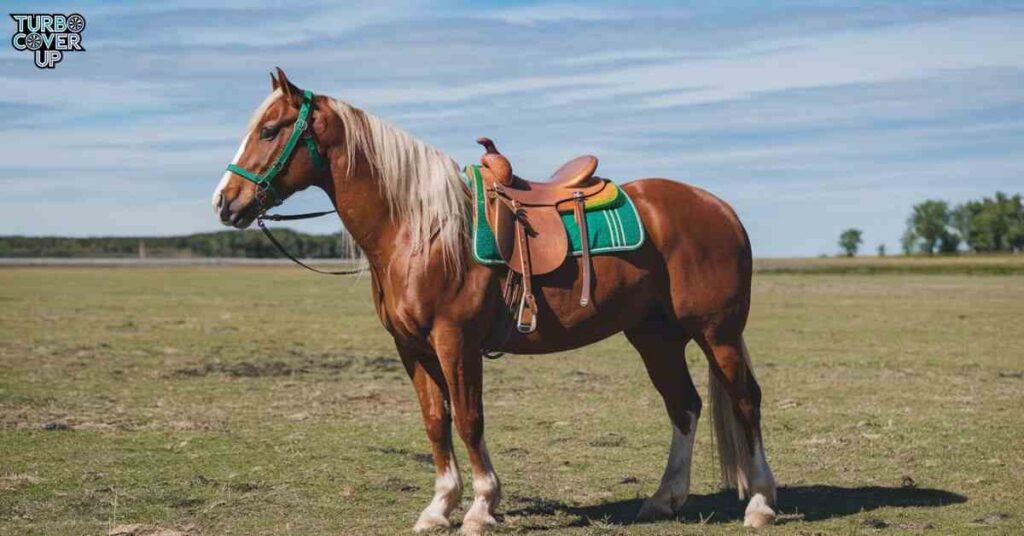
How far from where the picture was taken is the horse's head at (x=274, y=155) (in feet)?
22.4

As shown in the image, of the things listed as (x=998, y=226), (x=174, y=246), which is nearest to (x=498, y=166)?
(x=174, y=246)

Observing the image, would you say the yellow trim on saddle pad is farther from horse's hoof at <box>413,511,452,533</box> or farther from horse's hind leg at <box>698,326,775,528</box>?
horse's hoof at <box>413,511,452,533</box>

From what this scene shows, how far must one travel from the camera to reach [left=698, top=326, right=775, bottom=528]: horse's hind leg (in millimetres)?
7578

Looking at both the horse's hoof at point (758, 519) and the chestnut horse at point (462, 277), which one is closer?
the chestnut horse at point (462, 277)

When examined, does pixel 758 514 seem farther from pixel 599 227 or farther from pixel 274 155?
pixel 274 155

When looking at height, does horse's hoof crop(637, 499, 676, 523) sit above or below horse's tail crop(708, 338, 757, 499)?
below

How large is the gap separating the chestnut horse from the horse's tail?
0.01 metres

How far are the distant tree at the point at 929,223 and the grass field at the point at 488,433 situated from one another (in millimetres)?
110657

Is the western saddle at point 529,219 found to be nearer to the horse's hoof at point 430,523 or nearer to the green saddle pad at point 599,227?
the green saddle pad at point 599,227

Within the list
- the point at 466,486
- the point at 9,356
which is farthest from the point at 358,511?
the point at 9,356

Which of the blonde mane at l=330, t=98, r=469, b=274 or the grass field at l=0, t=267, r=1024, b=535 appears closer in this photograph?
the blonde mane at l=330, t=98, r=469, b=274

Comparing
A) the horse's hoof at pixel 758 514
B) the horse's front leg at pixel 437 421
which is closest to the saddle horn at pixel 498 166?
the horse's front leg at pixel 437 421

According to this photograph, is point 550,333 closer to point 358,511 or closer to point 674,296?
point 674,296

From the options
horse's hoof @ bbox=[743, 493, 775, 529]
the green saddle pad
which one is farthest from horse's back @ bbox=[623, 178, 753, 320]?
horse's hoof @ bbox=[743, 493, 775, 529]
